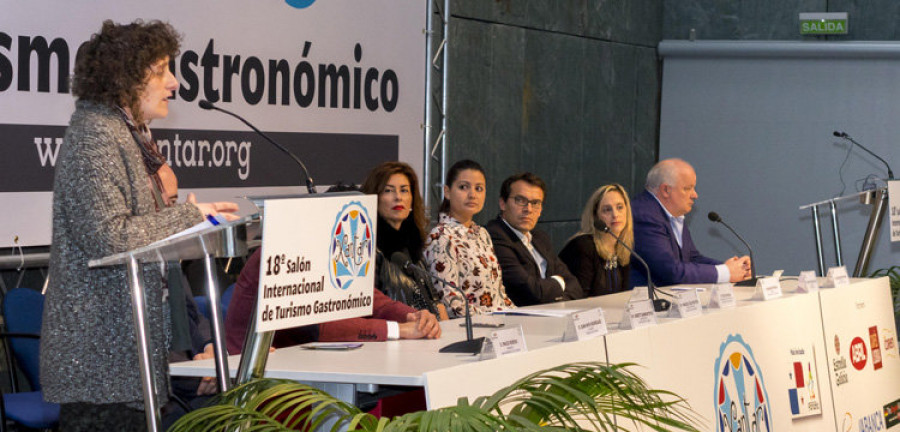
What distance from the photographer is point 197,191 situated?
15.5 ft

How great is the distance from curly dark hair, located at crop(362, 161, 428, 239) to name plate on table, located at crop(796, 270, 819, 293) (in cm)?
143

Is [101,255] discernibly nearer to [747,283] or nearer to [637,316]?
[637,316]

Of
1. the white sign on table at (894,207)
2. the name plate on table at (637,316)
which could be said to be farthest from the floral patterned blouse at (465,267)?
the white sign on table at (894,207)

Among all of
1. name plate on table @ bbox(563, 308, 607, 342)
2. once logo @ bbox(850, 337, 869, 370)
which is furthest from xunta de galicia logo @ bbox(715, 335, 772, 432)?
once logo @ bbox(850, 337, 869, 370)

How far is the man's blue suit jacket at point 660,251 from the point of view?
495 centimetres

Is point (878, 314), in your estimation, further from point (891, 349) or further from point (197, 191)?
point (197, 191)

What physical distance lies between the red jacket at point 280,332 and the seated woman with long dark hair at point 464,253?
1085 millimetres

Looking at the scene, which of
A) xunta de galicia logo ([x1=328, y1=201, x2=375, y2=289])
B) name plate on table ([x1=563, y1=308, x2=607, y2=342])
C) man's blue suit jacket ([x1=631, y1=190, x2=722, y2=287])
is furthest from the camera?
man's blue suit jacket ([x1=631, y1=190, x2=722, y2=287])

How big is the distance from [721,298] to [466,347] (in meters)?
1.19

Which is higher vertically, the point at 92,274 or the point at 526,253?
the point at 92,274

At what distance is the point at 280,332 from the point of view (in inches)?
127

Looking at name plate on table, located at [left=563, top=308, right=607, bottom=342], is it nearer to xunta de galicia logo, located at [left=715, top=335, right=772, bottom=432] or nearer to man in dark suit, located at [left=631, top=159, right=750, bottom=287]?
xunta de galicia logo, located at [left=715, top=335, right=772, bottom=432]

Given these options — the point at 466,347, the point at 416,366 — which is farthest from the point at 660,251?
the point at 416,366

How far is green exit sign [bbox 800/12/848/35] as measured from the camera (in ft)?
28.0
